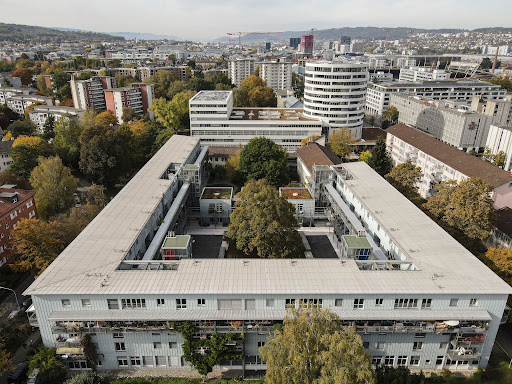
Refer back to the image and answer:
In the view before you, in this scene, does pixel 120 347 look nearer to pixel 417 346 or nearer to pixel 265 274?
pixel 265 274

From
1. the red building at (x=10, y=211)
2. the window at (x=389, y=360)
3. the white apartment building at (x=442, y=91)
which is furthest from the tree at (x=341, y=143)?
the red building at (x=10, y=211)

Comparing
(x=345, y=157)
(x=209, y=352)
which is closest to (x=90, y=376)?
(x=209, y=352)

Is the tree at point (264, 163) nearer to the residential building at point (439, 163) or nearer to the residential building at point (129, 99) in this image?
the residential building at point (439, 163)

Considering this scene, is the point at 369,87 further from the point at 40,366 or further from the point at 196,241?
the point at 40,366

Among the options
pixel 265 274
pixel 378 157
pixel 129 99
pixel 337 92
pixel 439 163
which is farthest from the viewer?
pixel 129 99

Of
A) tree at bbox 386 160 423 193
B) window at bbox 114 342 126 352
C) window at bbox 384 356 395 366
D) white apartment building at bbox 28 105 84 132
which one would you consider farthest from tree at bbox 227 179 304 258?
white apartment building at bbox 28 105 84 132

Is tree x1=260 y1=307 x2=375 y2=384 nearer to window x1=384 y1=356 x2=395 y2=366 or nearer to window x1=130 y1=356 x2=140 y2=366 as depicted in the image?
window x1=384 y1=356 x2=395 y2=366

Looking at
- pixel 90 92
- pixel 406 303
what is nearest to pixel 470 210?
pixel 406 303
